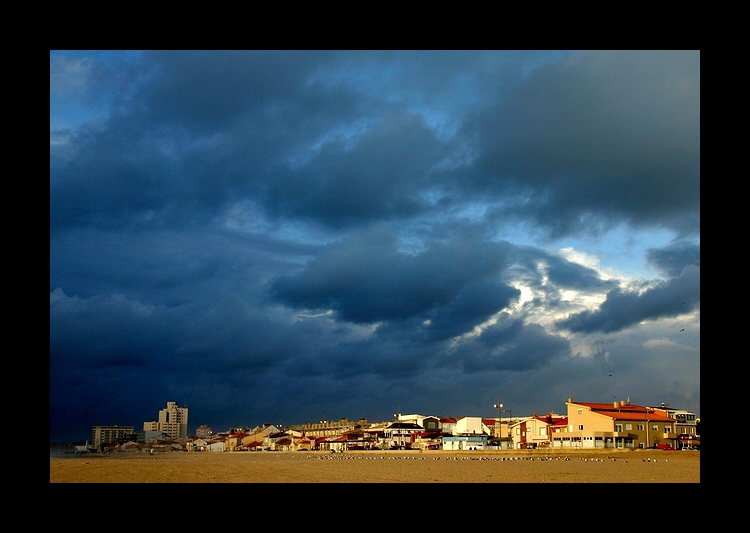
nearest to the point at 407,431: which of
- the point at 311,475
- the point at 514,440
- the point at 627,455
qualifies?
the point at 514,440

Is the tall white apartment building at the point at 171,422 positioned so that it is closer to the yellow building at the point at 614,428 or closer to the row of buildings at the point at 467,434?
the row of buildings at the point at 467,434

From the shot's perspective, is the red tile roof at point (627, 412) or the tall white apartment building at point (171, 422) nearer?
the red tile roof at point (627, 412)

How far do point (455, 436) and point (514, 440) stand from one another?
12.1 feet

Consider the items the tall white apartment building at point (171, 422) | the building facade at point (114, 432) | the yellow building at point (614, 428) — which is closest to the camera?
the yellow building at point (614, 428)

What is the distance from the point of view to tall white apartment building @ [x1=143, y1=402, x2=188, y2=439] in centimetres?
4581

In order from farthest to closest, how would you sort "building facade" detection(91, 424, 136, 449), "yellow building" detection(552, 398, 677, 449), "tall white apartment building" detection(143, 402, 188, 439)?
"tall white apartment building" detection(143, 402, 188, 439), "building facade" detection(91, 424, 136, 449), "yellow building" detection(552, 398, 677, 449)

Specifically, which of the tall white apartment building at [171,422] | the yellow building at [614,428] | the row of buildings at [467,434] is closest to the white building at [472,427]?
the row of buildings at [467,434]

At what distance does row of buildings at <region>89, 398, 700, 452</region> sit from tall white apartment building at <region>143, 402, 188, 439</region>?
72 mm

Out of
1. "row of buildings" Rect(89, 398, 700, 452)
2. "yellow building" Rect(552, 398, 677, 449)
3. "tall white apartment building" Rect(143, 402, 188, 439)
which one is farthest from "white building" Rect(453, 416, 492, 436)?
"tall white apartment building" Rect(143, 402, 188, 439)

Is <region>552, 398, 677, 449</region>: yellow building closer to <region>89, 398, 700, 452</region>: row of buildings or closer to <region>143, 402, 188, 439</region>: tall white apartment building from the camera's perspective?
<region>89, 398, 700, 452</region>: row of buildings

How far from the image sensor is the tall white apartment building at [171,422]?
45.8 metres
